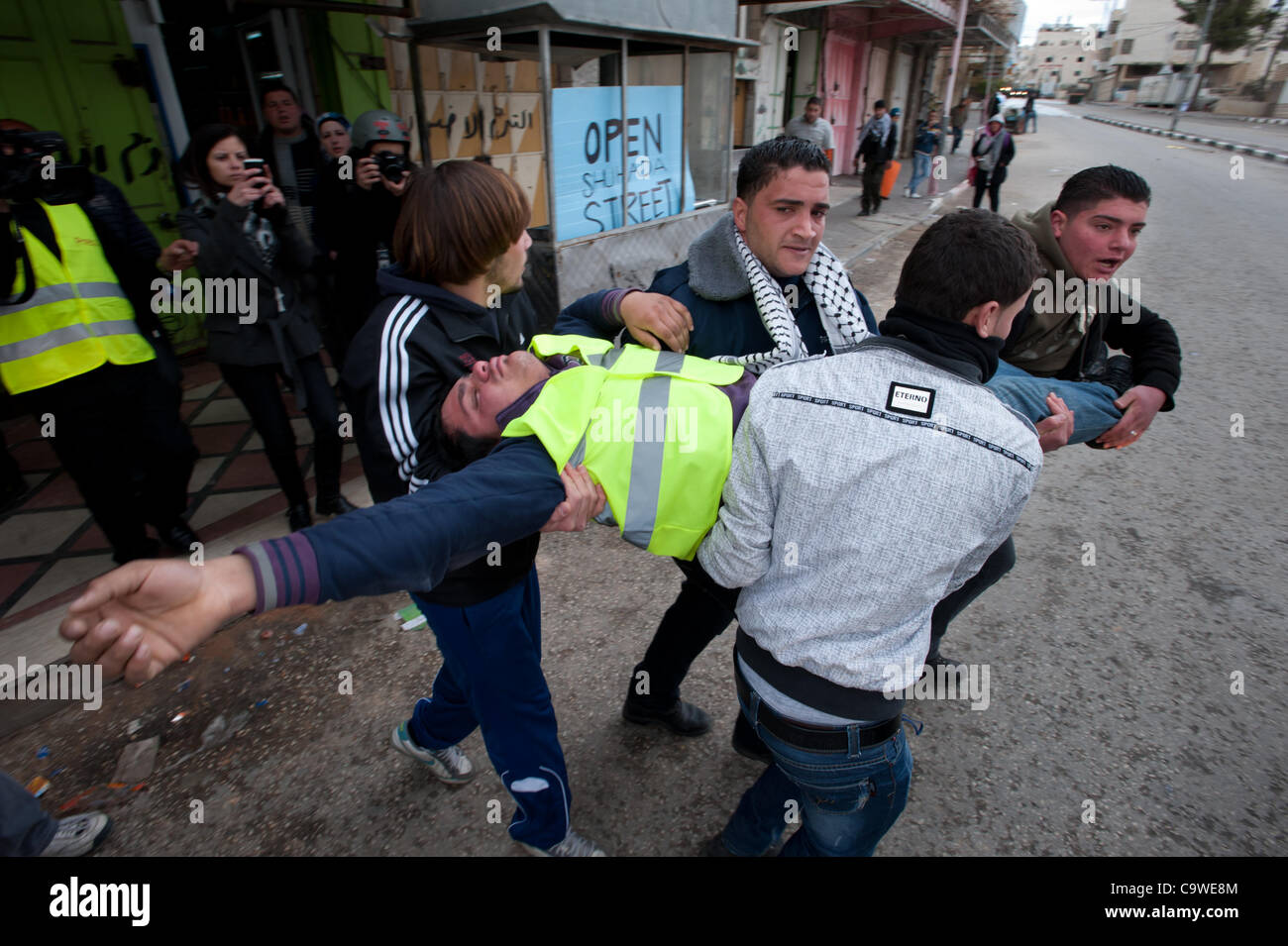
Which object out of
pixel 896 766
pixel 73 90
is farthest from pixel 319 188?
pixel 896 766

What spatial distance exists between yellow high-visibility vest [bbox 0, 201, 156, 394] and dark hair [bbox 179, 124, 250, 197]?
47 centimetres

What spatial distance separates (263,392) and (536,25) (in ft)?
10.1

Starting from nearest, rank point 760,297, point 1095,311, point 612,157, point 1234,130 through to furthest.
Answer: point 760,297 < point 1095,311 < point 612,157 < point 1234,130

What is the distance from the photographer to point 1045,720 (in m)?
2.48

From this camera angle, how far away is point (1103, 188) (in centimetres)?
222

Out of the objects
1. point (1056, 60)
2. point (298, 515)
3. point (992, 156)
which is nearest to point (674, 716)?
point (298, 515)

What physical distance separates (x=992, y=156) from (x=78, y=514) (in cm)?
1289

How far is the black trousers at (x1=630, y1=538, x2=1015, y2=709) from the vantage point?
2.03 m

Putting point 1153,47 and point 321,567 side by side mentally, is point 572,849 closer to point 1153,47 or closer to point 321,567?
point 321,567

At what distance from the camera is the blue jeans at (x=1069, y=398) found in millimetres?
1677

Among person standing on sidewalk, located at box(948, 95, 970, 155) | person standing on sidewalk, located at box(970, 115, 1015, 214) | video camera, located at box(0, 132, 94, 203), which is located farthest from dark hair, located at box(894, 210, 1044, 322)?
person standing on sidewalk, located at box(948, 95, 970, 155)

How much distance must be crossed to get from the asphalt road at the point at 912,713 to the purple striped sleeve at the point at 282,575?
1.45 meters

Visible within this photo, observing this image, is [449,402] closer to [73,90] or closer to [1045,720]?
[1045,720]
